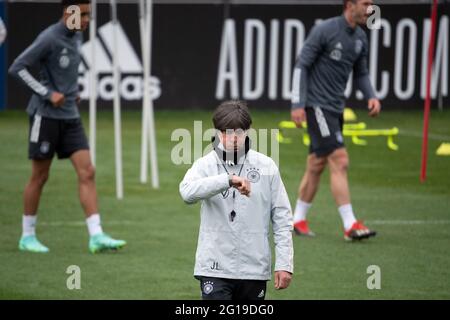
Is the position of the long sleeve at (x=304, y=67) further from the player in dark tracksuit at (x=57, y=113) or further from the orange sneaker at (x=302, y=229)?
the player in dark tracksuit at (x=57, y=113)

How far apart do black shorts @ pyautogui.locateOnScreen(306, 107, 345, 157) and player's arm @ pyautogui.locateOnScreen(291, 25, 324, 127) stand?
0.16 metres

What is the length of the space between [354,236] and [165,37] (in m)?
13.7

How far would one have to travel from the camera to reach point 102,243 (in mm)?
11047

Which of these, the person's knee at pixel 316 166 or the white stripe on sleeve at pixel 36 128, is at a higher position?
the white stripe on sleeve at pixel 36 128

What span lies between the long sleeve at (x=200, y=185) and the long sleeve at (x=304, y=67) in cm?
524

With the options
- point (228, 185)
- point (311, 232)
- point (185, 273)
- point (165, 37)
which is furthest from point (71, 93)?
point (165, 37)

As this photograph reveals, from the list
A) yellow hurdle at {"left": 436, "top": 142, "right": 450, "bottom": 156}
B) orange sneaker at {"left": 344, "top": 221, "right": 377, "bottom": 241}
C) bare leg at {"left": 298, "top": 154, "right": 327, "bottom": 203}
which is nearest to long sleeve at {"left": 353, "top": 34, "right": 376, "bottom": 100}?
bare leg at {"left": 298, "top": 154, "right": 327, "bottom": 203}

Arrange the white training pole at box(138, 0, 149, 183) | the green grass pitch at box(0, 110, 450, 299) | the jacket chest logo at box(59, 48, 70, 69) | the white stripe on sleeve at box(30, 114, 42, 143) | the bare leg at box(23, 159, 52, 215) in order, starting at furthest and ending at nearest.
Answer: the white training pole at box(138, 0, 149, 183), the bare leg at box(23, 159, 52, 215), the white stripe on sleeve at box(30, 114, 42, 143), the jacket chest logo at box(59, 48, 70, 69), the green grass pitch at box(0, 110, 450, 299)

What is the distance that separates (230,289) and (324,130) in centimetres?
531

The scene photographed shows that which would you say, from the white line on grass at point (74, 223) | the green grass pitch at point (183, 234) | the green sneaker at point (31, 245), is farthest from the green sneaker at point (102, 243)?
the white line on grass at point (74, 223)

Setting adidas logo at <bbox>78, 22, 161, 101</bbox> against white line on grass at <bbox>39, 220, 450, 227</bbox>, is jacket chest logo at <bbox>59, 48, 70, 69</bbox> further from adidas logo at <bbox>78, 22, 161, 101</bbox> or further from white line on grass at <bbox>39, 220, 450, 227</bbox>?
adidas logo at <bbox>78, 22, 161, 101</bbox>

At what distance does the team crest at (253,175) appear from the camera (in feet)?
21.8

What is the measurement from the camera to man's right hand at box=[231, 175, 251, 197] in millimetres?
6258
